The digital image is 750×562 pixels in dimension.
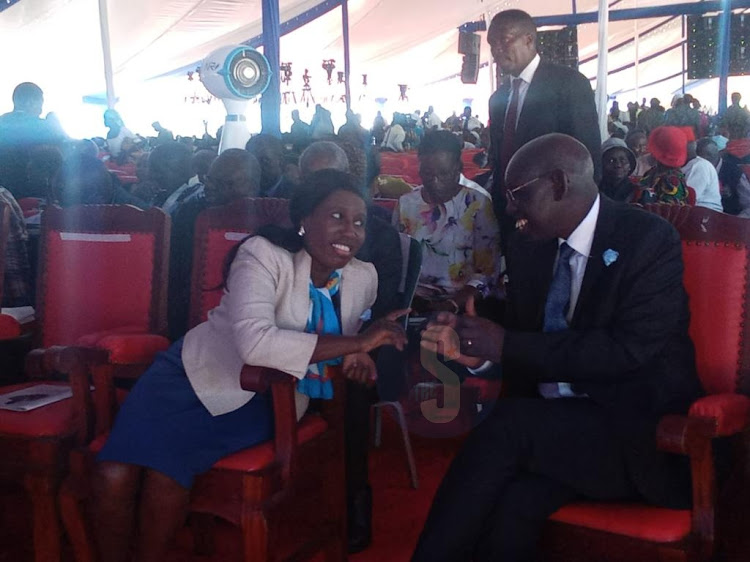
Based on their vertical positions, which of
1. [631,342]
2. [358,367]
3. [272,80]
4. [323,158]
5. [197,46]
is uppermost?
[197,46]

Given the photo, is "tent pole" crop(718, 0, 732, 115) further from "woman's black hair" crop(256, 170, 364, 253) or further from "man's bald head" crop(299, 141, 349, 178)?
"woman's black hair" crop(256, 170, 364, 253)

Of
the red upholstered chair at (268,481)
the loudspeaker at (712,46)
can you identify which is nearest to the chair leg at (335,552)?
the red upholstered chair at (268,481)

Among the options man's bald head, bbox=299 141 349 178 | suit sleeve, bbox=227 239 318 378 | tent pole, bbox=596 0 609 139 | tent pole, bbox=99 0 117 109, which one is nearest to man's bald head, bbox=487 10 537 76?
man's bald head, bbox=299 141 349 178

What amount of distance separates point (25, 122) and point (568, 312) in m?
4.05

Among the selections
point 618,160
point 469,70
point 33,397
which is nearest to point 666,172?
point 618,160

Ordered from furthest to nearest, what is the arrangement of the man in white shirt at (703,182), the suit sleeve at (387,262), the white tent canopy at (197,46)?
the white tent canopy at (197,46), the man in white shirt at (703,182), the suit sleeve at (387,262)

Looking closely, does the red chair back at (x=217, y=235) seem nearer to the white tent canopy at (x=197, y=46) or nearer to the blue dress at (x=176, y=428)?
the blue dress at (x=176, y=428)

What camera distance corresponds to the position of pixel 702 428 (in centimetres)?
152

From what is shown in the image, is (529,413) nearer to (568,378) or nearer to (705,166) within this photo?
(568,378)

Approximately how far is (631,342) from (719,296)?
1.29ft

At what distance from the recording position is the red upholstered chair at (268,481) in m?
1.84

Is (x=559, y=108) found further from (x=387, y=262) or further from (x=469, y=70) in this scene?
(x=469, y=70)

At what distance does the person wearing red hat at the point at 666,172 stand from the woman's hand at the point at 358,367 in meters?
2.57

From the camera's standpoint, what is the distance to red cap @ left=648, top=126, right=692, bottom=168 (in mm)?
4207
